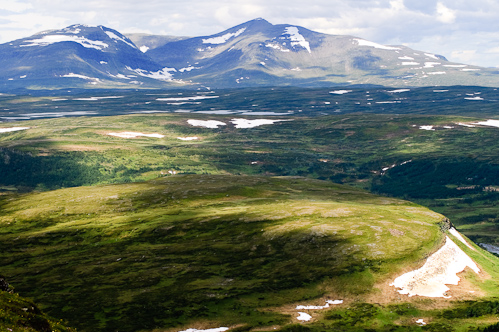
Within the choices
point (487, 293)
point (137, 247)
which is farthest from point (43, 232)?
point (487, 293)

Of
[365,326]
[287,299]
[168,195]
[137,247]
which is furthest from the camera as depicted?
[168,195]

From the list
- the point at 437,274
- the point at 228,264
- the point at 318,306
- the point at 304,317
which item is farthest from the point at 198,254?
the point at 437,274

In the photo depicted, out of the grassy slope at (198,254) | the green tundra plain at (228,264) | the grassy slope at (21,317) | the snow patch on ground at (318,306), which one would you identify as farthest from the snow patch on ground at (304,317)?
the grassy slope at (21,317)

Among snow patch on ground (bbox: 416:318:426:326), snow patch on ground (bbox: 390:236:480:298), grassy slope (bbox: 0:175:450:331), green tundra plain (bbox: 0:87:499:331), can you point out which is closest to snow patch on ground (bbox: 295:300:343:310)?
green tundra plain (bbox: 0:87:499:331)

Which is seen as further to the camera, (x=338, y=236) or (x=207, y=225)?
(x=207, y=225)

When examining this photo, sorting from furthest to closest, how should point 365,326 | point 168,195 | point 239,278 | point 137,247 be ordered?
point 168,195 → point 137,247 → point 239,278 → point 365,326

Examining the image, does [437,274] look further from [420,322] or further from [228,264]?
[228,264]

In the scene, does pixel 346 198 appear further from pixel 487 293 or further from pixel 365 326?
pixel 365 326
